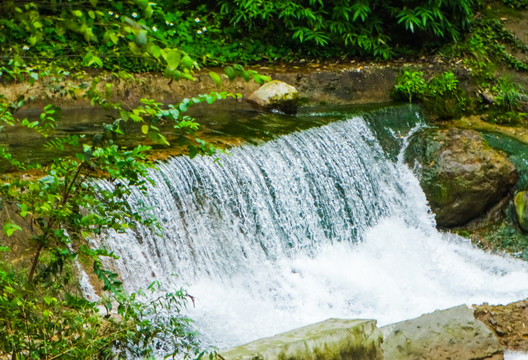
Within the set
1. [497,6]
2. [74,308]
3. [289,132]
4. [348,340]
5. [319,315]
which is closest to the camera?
[74,308]

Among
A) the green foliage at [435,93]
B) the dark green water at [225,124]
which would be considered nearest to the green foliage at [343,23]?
the green foliage at [435,93]

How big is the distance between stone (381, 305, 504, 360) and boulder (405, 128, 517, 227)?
3027 millimetres

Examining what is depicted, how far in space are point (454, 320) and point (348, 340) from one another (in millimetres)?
1467

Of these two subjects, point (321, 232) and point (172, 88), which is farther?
point (172, 88)

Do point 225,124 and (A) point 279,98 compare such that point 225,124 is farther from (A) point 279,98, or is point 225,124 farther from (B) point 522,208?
(B) point 522,208

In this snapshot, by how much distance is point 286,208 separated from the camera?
23.5 ft

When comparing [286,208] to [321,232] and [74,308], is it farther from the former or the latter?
[74,308]

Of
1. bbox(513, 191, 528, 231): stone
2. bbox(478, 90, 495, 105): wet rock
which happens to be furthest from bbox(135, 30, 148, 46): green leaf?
bbox(478, 90, 495, 105): wet rock

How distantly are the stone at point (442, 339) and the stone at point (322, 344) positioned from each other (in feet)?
2.46

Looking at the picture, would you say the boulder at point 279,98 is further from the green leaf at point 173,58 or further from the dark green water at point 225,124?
the green leaf at point 173,58

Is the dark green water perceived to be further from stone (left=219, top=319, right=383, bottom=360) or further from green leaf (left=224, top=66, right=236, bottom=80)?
green leaf (left=224, top=66, right=236, bottom=80)

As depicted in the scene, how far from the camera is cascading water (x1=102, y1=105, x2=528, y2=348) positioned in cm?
599

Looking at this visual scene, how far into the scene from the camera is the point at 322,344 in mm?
4102

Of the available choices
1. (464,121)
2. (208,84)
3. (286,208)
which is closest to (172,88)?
(208,84)
